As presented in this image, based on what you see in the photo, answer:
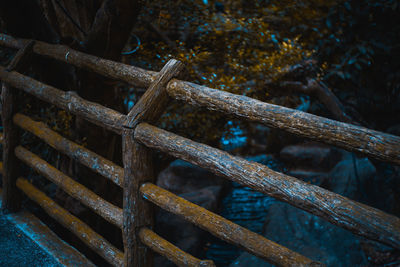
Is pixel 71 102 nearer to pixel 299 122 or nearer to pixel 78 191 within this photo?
pixel 78 191

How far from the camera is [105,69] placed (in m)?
2.56

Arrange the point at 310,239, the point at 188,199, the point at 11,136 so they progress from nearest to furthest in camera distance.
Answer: the point at 11,136 → the point at 310,239 → the point at 188,199

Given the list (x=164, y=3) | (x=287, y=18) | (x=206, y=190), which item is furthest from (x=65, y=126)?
(x=287, y=18)

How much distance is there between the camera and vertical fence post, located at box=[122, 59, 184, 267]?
2.13 metres

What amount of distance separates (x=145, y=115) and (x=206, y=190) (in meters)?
4.24

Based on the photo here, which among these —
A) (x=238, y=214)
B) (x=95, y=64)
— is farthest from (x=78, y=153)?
(x=238, y=214)

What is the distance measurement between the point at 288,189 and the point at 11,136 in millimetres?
2840

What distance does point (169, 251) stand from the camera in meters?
2.11

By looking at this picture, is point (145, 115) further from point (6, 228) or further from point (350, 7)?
point (350, 7)

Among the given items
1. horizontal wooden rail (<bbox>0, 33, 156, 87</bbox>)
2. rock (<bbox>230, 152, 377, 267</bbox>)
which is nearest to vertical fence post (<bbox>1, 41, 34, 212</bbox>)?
horizontal wooden rail (<bbox>0, 33, 156, 87</bbox>)

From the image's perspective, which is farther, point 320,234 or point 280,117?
point 320,234

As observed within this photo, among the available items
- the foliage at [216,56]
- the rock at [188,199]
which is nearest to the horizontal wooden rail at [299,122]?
the foliage at [216,56]

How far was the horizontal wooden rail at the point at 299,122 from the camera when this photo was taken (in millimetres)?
1377

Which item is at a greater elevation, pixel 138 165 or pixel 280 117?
pixel 280 117
